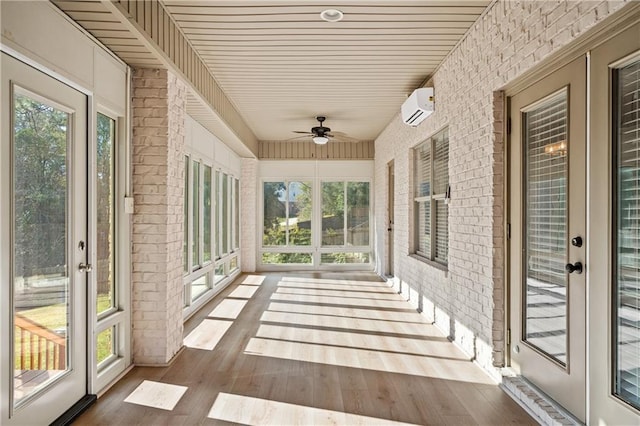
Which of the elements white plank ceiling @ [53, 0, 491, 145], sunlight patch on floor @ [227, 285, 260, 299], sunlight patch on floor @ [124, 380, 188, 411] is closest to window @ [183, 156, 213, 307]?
sunlight patch on floor @ [227, 285, 260, 299]

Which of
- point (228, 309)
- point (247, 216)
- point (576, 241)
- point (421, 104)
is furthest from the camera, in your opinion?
point (247, 216)

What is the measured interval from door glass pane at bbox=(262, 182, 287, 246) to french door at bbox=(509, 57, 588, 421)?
6919mm

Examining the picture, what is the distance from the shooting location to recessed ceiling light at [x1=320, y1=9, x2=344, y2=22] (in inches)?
134

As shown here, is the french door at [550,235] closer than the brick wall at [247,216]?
Yes

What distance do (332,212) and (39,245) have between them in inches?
298

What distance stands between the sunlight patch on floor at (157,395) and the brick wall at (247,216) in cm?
617

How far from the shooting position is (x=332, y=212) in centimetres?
984

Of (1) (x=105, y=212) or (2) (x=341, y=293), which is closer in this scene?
(1) (x=105, y=212)

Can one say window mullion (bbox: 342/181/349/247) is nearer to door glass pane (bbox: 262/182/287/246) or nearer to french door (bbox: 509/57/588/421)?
door glass pane (bbox: 262/182/287/246)

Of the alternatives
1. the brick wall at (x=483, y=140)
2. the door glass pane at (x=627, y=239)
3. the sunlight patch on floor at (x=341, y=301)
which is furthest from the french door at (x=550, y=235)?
the sunlight patch on floor at (x=341, y=301)

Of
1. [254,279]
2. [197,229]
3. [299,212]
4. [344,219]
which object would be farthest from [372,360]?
[299,212]

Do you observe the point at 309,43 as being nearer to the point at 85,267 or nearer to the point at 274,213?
the point at 85,267

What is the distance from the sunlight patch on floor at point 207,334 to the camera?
429 cm

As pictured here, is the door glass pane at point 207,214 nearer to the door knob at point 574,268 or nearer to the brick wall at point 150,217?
the brick wall at point 150,217
